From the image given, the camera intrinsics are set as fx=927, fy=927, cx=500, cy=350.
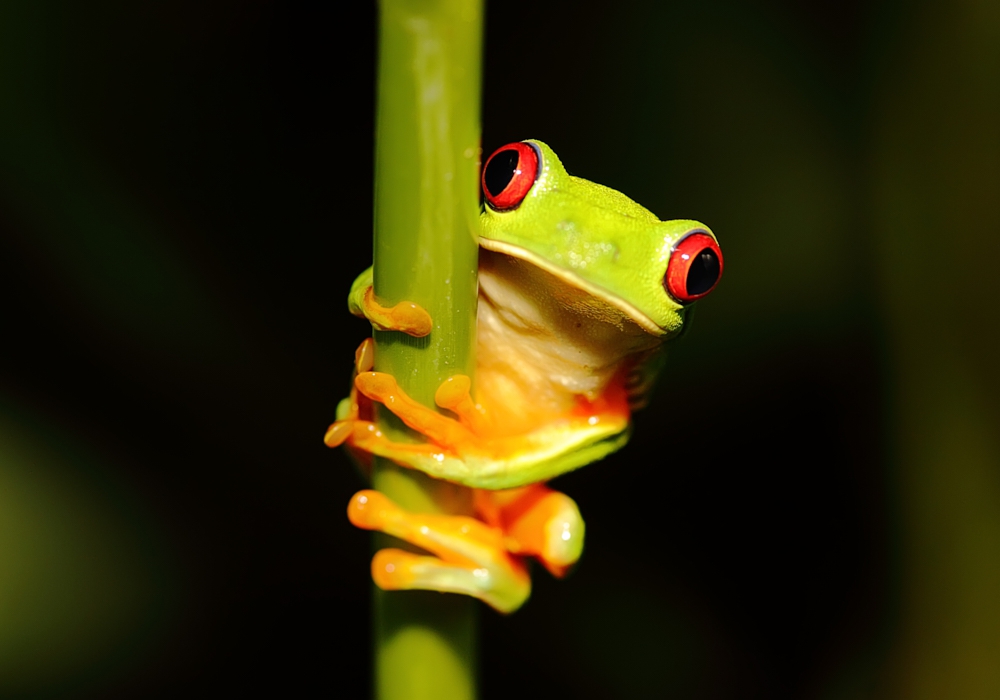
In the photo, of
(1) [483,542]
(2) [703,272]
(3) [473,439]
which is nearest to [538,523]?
(1) [483,542]

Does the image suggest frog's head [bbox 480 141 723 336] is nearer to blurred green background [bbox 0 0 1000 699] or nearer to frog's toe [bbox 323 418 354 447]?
frog's toe [bbox 323 418 354 447]

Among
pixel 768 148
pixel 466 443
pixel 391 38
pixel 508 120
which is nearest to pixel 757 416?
pixel 768 148

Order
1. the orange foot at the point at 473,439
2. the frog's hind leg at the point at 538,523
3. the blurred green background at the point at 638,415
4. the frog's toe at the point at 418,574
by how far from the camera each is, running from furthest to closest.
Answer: the blurred green background at the point at 638,415 → the frog's hind leg at the point at 538,523 → the frog's toe at the point at 418,574 → the orange foot at the point at 473,439

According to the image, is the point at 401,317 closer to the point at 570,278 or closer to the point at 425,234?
the point at 425,234

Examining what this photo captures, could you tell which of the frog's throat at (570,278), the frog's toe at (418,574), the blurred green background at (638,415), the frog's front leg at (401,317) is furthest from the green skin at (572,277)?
the blurred green background at (638,415)

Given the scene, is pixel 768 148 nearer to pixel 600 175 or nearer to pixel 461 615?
pixel 600 175

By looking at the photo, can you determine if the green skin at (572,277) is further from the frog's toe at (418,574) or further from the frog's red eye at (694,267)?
the frog's toe at (418,574)
